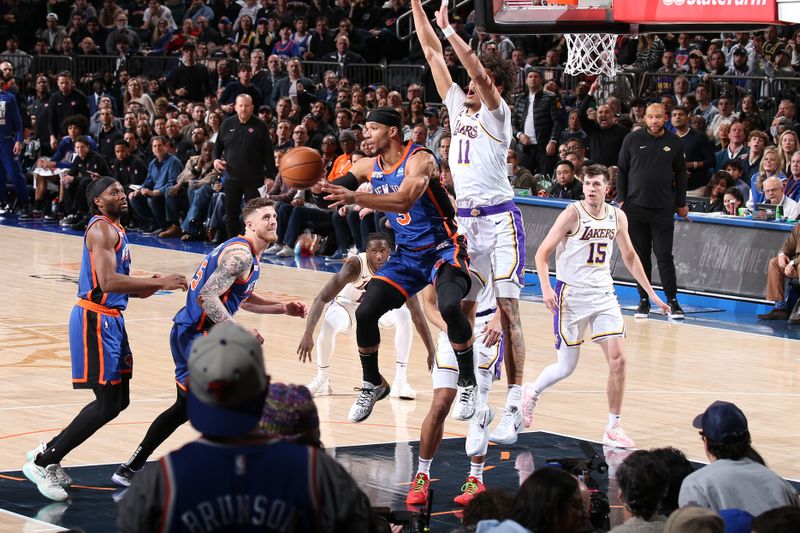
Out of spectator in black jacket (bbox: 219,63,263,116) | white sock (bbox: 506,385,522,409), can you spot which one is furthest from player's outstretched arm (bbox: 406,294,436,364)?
spectator in black jacket (bbox: 219,63,263,116)

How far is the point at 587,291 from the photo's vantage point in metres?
9.38

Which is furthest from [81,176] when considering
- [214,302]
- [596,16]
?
[214,302]

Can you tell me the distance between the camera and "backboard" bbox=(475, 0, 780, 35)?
10305 mm

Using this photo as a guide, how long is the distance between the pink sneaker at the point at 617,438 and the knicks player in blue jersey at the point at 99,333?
3182 mm

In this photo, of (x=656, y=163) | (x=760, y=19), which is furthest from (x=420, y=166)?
(x=656, y=163)

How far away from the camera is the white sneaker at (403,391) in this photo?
10359 mm

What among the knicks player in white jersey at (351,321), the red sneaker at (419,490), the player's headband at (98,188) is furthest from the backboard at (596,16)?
the red sneaker at (419,490)

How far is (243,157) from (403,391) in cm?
821

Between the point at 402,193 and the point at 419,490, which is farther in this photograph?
the point at 402,193

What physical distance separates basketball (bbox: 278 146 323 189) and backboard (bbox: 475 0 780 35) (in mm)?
3156

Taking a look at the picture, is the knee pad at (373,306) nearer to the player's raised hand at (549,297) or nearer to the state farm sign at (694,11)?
the player's raised hand at (549,297)

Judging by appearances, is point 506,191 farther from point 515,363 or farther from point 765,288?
point 765,288

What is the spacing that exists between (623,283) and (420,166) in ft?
29.8

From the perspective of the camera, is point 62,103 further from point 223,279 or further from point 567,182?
point 223,279
